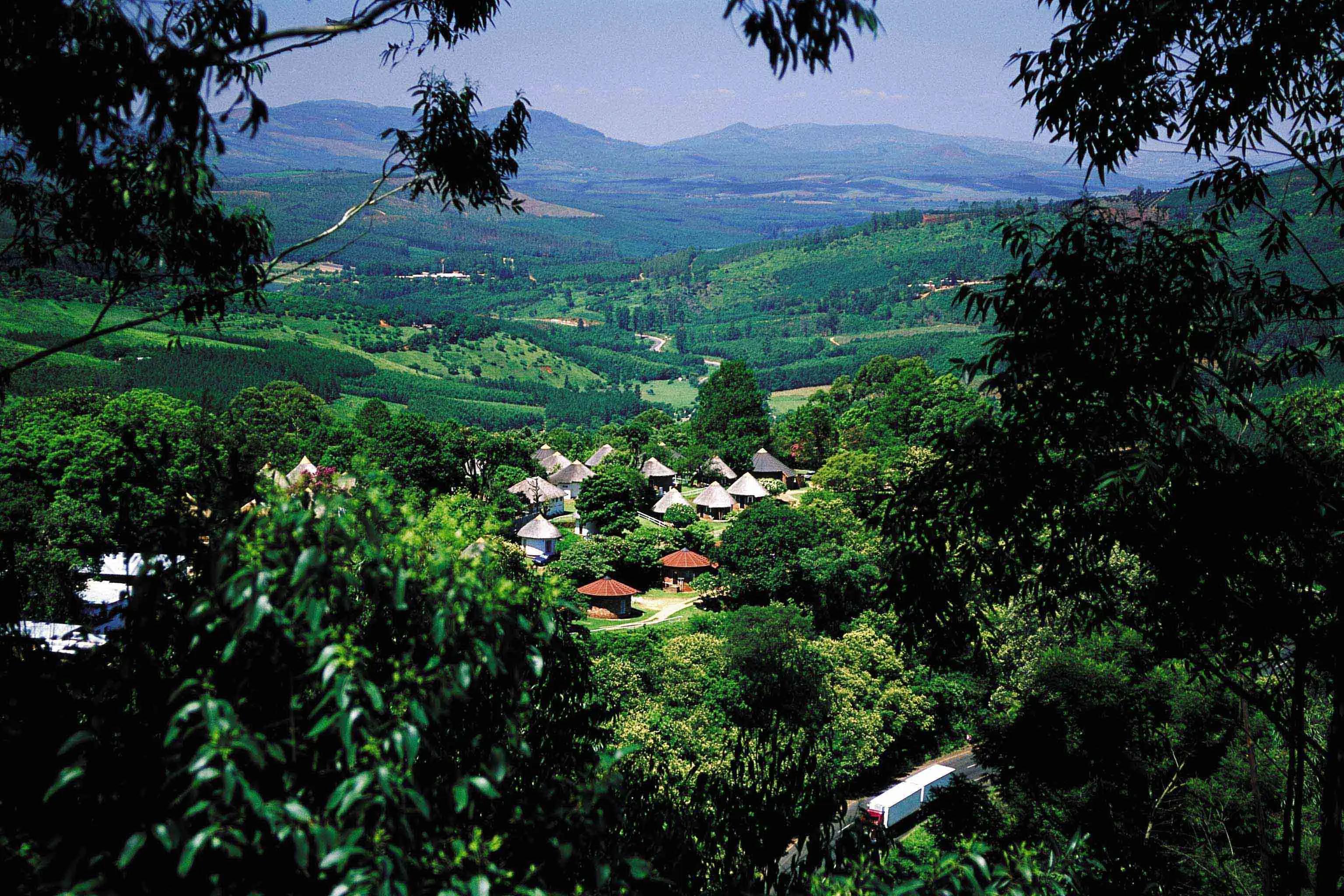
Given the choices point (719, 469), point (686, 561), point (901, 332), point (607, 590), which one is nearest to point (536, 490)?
point (719, 469)

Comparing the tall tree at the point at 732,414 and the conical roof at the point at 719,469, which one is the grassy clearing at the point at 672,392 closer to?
the tall tree at the point at 732,414

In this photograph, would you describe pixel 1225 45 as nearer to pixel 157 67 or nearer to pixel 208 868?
pixel 157 67

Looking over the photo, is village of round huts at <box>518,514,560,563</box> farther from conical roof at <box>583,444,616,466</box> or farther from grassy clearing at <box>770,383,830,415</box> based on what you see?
grassy clearing at <box>770,383,830,415</box>

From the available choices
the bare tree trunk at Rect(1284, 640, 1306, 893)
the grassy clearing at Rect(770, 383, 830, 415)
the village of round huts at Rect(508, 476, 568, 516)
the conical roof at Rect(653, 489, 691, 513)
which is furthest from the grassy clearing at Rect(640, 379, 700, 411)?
the bare tree trunk at Rect(1284, 640, 1306, 893)

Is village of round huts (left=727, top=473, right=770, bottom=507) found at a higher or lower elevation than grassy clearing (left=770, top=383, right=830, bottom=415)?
Result: higher

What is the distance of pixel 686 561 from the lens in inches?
1135

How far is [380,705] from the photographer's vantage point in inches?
92.2

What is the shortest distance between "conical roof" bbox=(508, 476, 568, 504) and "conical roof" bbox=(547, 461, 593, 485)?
1.93 metres

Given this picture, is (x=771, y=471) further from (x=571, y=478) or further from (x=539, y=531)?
(x=539, y=531)

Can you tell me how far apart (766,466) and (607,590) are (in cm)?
1709

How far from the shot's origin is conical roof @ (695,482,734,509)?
36.0 metres

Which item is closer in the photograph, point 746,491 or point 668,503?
point 668,503

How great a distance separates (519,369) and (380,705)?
109948 mm

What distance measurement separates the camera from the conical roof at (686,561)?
94.4 ft
